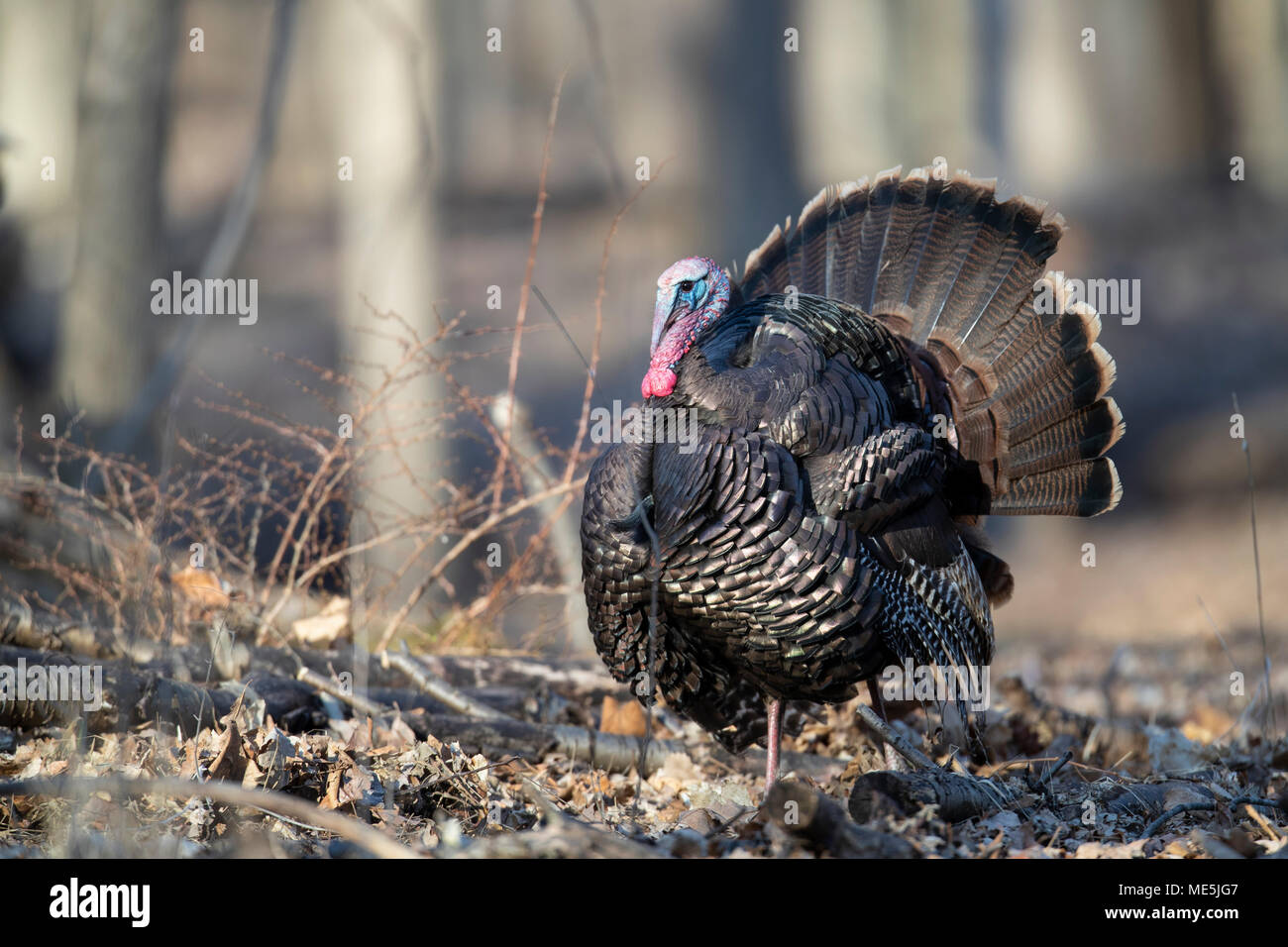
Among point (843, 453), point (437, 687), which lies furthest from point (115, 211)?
point (843, 453)

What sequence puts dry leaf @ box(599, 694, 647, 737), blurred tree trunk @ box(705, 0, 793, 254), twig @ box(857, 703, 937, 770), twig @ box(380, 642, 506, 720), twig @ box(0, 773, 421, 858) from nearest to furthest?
1. twig @ box(0, 773, 421, 858)
2. twig @ box(857, 703, 937, 770)
3. twig @ box(380, 642, 506, 720)
4. dry leaf @ box(599, 694, 647, 737)
5. blurred tree trunk @ box(705, 0, 793, 254)

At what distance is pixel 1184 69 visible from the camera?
698 inches

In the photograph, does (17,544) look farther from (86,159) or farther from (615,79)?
(615,79)

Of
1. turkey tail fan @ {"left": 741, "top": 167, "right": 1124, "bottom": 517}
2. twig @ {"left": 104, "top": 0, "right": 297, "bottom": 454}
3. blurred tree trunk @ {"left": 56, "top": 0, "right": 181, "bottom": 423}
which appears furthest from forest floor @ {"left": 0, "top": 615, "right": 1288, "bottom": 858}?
blurred tree trunk @ {"left": 56, "top": 0, "right": 181, "bottom": 423}

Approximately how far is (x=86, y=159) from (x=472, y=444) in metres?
6.56

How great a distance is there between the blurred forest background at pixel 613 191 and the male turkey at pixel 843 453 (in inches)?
19.2

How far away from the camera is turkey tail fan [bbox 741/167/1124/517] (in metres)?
3.93

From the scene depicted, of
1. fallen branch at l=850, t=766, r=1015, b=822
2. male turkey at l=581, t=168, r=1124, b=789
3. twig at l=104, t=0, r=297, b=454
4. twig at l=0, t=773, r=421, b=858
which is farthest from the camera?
male turkey at l=581, t=168, r=1124, b=789

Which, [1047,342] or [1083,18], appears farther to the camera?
[1083,18]

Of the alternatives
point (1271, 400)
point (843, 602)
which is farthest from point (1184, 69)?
point (843, 602)

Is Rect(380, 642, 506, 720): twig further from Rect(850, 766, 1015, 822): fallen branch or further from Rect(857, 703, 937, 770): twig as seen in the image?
Rect(850, 766, 1015, 822): fallen branch

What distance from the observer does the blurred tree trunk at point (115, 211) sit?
6.23 meters

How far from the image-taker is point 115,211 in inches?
249
